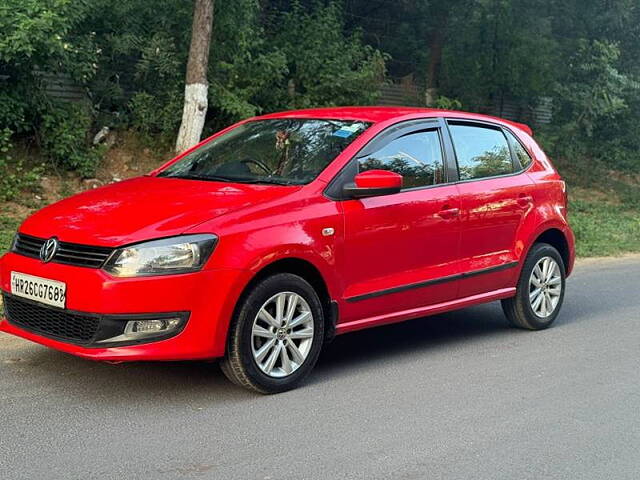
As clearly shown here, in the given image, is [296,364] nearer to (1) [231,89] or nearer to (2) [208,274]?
(2) [208,274]

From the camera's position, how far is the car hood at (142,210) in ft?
16.4

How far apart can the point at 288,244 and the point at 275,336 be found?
0.56 metres

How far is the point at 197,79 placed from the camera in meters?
13.3

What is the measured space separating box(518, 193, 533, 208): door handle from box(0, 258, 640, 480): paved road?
112 cm

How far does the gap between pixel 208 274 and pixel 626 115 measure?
58.4 ft

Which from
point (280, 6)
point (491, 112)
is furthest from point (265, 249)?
point (491, 112)

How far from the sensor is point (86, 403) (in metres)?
5.09

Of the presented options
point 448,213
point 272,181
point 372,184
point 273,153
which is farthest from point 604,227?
point 272,181

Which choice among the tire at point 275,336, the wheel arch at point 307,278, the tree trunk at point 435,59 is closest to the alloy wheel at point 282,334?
the tire at point 275,336

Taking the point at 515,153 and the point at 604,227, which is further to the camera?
the point at 604,227

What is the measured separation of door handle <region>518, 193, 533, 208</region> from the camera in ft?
23.3

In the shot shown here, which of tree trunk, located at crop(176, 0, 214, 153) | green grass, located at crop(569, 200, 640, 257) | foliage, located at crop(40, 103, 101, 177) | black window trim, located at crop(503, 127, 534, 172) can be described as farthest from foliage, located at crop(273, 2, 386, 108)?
black window trim, located at crop(503, 127, 534, 172)

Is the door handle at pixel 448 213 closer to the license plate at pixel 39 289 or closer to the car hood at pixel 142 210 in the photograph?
the car hood at pixel 142 210

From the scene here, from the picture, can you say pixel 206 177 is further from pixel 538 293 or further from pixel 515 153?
pixel 538 293
